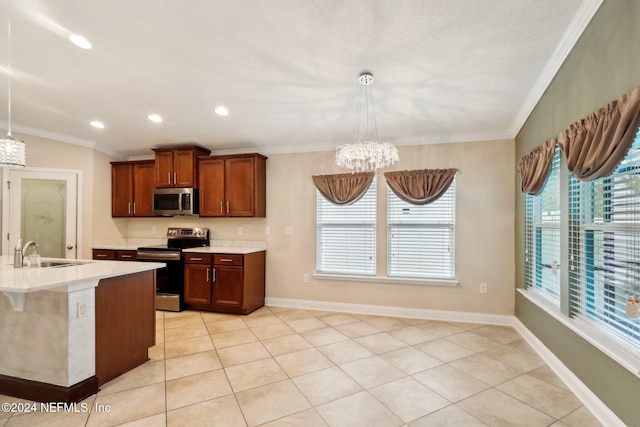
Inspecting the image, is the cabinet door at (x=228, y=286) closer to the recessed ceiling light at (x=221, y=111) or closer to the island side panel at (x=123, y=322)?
the island side panel at (x=123, y=322)

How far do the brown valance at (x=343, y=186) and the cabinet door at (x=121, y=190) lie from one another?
10.5ft

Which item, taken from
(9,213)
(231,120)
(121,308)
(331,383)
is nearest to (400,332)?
(331,383)

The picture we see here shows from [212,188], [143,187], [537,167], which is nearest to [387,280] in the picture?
[537,167]

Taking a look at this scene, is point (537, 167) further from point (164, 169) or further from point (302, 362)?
point (164, 169)

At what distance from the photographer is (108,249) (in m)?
4.75

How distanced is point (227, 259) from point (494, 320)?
12.0 ft

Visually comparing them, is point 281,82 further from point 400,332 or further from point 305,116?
point 400,332

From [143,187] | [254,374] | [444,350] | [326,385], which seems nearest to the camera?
[326,385]

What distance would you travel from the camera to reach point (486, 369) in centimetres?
270

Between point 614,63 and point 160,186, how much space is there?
5.24 meters

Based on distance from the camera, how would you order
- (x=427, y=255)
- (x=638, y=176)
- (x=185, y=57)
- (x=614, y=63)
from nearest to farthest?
(x=638, y=176) < (x=614, y=63) < (x=185, y=57) < (x=427, y=255)

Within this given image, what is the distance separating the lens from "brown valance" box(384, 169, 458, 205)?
398 cm

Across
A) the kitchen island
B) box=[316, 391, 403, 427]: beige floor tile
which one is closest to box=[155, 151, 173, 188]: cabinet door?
the kitchen island

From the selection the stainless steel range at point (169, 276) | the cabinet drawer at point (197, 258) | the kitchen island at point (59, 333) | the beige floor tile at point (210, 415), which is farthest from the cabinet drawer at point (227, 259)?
the beige floor tile at point (210, 415)
